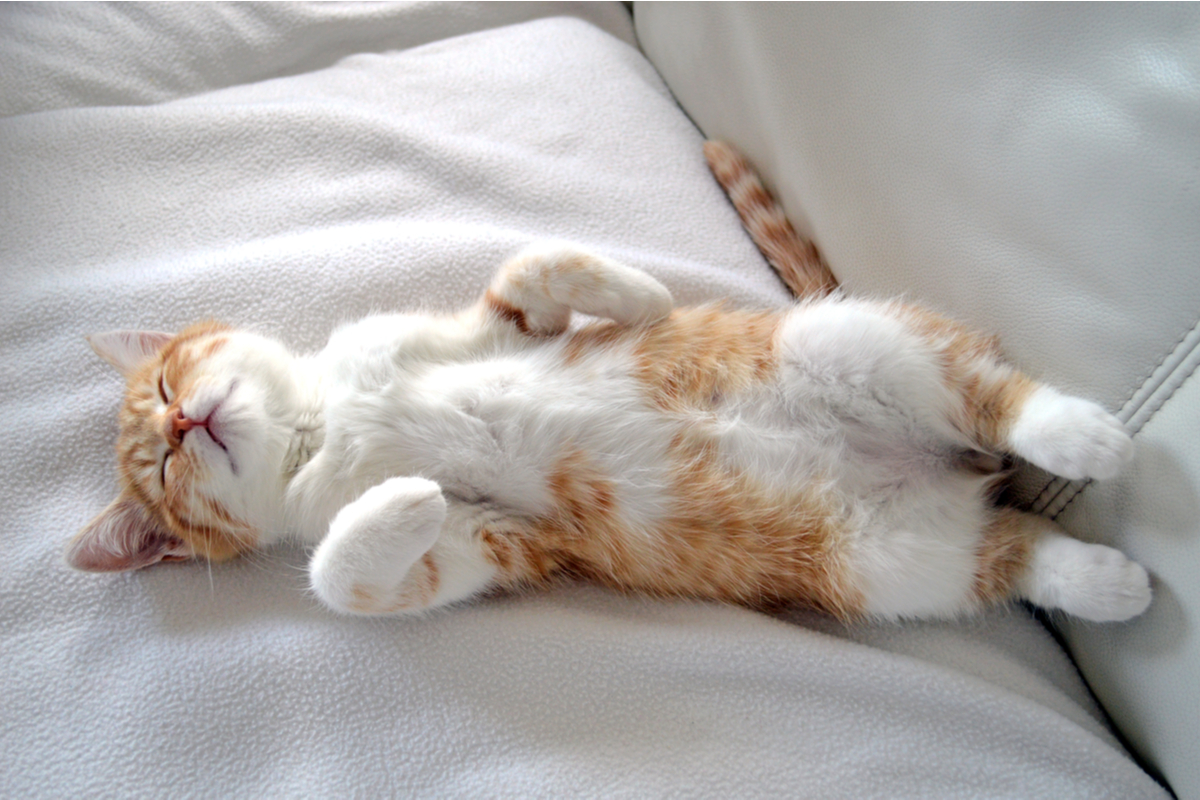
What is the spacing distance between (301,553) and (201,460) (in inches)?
8.4

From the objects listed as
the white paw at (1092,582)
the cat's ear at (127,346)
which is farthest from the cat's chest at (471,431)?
the white paw at (1092,582)

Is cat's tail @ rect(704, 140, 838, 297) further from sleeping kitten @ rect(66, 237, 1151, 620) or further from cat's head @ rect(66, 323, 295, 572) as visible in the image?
cat's head @ rect(66, 323, 295, 572)

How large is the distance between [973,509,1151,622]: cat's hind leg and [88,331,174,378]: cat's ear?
53.4 inches

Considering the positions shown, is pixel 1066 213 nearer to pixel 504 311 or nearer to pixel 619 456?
pixel 619 456

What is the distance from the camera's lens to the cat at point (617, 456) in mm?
1001

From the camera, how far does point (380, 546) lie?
924mm

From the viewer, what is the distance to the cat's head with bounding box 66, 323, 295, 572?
108 cm

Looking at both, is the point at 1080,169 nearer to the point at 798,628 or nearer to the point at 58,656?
the point at 798,628

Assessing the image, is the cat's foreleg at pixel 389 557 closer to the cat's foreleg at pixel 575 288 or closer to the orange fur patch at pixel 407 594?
the orange fur patch at pixel 407 594

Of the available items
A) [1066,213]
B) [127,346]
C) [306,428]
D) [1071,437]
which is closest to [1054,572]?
[1071,437]

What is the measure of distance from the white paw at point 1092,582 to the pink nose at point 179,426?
1.25 m

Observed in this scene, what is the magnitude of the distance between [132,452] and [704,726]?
0.99m

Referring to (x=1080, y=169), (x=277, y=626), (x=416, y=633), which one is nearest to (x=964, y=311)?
(x=1080, y=169)

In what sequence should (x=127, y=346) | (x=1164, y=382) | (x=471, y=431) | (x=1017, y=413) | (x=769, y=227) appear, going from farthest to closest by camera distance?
1. (x=769, y=227)
2. (x=127, y=346)
3. (x=471, y=431)
4. (x=1017, y=413)
5. (x=1164, y=382)
